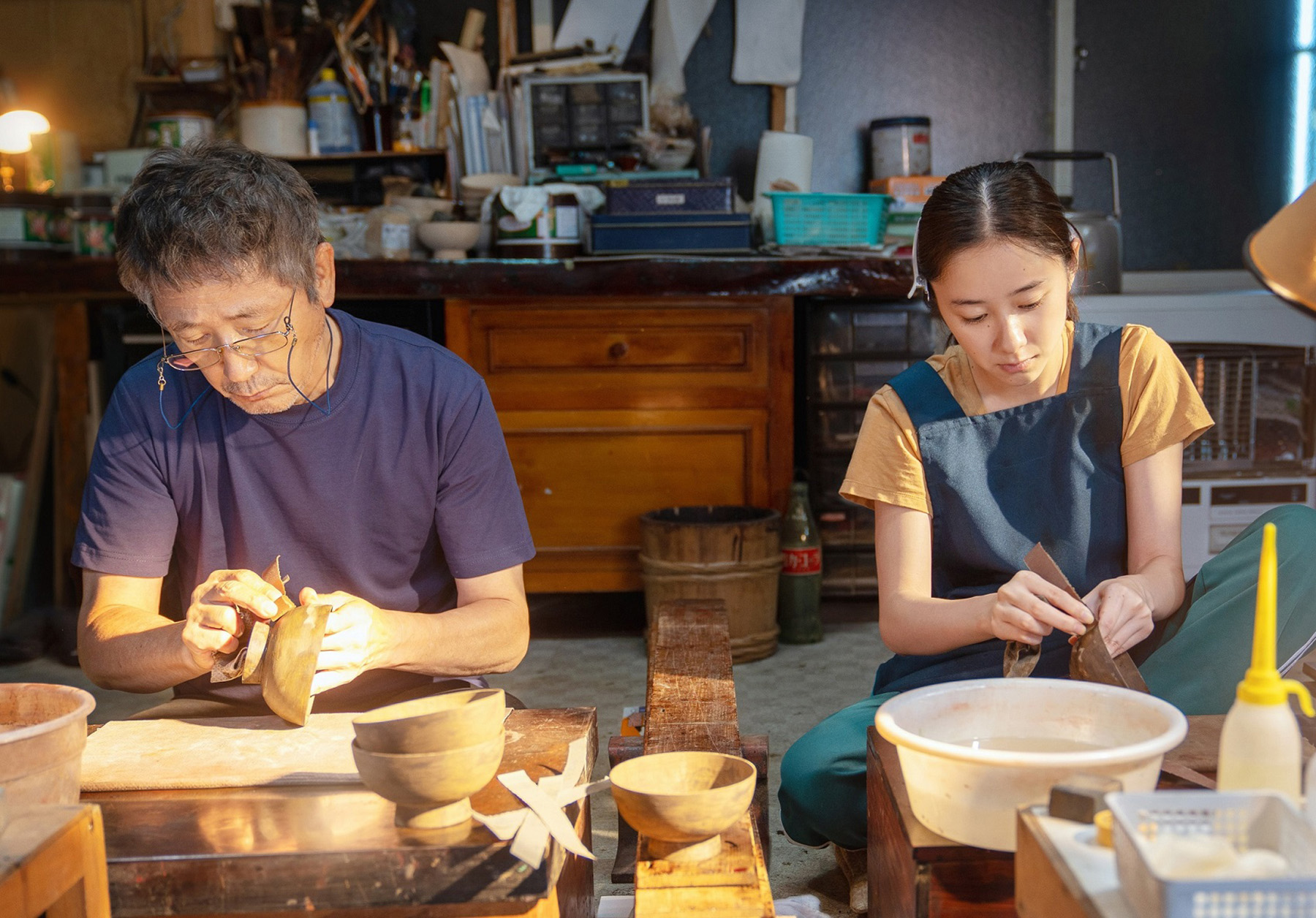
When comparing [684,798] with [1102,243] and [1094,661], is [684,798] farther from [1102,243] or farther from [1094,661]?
[1102,243]

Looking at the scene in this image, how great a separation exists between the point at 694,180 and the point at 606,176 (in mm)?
474

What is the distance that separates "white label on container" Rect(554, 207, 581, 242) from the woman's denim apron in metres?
2.14

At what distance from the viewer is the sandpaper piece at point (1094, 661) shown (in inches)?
47.3

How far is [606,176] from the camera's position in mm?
3846

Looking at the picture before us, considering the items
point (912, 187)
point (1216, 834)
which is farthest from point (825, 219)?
point (1216, 834)

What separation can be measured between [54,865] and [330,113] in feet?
11.9

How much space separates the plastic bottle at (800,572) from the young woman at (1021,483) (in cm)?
167

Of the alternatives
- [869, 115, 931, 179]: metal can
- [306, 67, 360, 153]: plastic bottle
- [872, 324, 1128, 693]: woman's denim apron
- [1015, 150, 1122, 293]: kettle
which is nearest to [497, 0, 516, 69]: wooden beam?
[306, 67, 360, 153]: plastic bottle

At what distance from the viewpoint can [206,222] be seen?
143cm

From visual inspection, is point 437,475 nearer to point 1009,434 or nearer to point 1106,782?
point 1009,434

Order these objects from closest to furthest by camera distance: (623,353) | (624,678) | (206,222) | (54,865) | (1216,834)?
(1216,834) < (54,865) < (206,222) < (624,678) < (623,353)

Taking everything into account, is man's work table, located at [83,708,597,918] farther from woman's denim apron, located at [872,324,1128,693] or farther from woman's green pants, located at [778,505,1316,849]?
woman's denim apron, located at [872,324,1128,693]

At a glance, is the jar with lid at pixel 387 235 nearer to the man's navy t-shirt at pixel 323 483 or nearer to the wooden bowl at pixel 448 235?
the wooden bowl at pixel 448 235

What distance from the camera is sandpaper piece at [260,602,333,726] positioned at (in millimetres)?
1188
